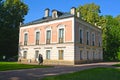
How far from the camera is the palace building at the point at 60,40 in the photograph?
32.9 metres

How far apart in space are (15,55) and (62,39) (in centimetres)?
1801

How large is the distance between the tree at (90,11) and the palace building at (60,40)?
8558 mm

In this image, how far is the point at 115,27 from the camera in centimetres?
5500

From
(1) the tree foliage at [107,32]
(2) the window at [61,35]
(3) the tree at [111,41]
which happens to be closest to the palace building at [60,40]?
(2) the window at [61,35]

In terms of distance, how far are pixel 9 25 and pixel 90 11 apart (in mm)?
20034

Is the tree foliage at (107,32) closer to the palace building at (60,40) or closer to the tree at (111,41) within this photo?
the tree at (111,41)

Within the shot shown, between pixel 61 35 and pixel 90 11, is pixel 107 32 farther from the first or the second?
pixel 61 35

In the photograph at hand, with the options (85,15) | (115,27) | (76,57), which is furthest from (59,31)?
(115,27)

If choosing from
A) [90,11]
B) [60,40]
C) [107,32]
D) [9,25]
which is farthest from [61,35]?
[107,32]

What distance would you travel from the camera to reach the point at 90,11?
53156 millimetres

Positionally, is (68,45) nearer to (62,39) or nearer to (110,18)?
(62,39)

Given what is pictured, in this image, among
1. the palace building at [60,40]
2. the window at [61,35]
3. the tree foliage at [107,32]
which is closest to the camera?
the palace building at [60,40]

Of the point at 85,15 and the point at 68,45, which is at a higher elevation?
the point at 85,15

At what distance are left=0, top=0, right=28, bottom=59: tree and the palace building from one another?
4960 millimetres
